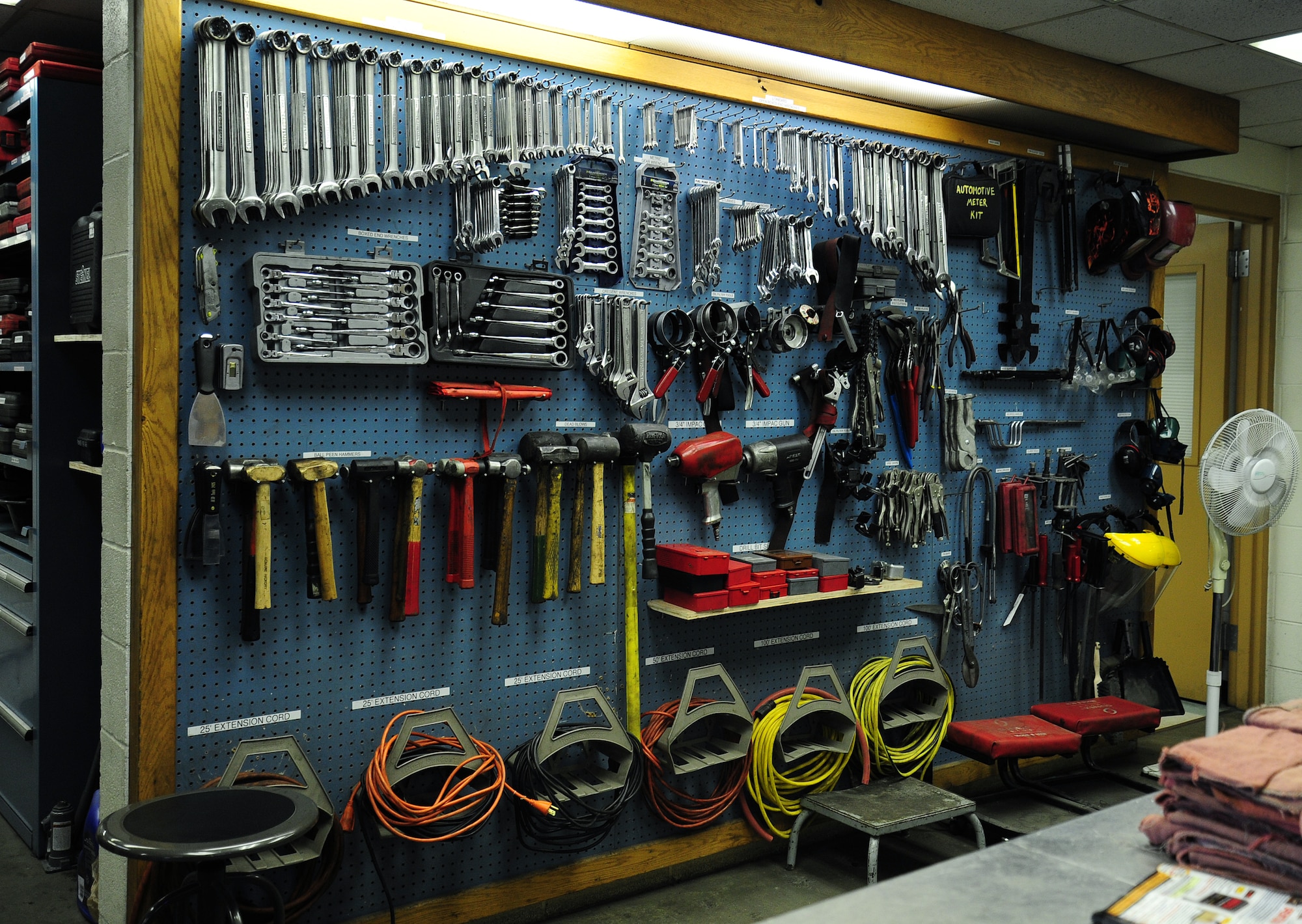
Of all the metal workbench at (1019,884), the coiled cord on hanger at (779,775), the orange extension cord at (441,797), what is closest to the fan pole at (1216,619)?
the coiled cord on hanger at (779,775)

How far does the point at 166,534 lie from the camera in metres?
2.69

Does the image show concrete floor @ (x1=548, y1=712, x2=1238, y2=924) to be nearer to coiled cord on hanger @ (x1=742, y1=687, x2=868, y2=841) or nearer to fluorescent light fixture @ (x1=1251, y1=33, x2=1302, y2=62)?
coiled cord on hanger @ (x1=742, y1=687, x2=868, y2=841)

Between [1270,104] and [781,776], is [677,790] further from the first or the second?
[1270,104]

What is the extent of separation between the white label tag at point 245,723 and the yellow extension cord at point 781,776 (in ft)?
5.20

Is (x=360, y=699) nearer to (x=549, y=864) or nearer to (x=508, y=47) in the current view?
(x=549, y=864)

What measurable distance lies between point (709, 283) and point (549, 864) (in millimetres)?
2059

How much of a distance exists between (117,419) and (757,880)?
8.53 feet

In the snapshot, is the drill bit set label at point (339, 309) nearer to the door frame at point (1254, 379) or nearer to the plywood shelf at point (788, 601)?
the plywood shelf at point (788, 601)

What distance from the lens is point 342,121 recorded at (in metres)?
2.85

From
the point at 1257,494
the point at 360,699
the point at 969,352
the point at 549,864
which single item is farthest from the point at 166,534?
the point at 1257,494

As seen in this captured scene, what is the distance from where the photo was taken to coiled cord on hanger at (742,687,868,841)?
369 centimetres

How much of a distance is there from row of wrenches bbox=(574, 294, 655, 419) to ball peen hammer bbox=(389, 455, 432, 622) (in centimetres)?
68

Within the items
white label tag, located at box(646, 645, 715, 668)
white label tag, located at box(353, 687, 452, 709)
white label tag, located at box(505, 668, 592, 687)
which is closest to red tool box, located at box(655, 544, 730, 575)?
white label tag, located at box(646, 645, 715, 668)

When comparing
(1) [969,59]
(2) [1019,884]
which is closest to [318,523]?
(2) [1019,884]
